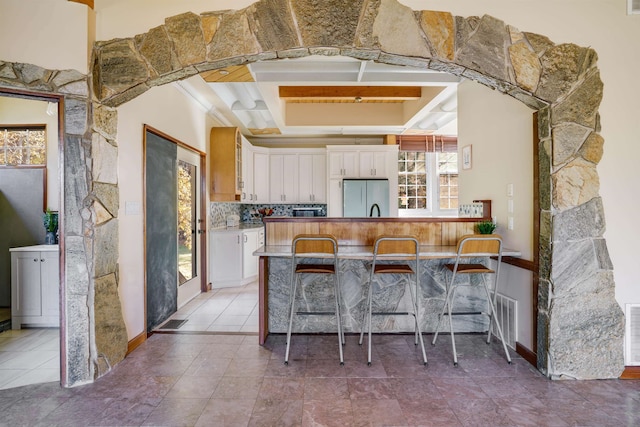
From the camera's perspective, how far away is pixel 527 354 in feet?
8.93

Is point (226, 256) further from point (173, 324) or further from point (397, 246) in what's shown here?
point (397, 246)

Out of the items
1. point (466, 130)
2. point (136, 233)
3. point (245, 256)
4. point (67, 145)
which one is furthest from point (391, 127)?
point (67, 145)

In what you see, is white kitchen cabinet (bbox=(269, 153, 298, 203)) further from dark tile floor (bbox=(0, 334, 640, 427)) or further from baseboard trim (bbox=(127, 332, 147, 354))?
dark tile floor (bbox=(0, 334, 640, 427))

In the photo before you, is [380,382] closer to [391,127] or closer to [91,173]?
[91,173]

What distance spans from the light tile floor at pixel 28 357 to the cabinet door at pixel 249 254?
2384mm

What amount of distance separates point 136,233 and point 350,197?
3829 millimetres

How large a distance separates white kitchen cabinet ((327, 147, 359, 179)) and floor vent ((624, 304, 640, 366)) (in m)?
4.39

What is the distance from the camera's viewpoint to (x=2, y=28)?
2.19 m

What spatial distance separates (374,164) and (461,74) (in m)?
3.79

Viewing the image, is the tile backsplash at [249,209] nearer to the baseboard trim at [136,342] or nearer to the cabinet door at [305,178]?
the cabinet door at [305,178]

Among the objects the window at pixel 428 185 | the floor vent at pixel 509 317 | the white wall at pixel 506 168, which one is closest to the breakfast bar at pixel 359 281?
the floor vent at pixel 509 317

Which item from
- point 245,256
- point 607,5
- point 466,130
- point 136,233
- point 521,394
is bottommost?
point 521,394

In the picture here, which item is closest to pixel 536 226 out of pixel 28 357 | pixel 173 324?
pixel 173 324

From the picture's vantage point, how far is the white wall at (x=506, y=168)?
8.93 ft
